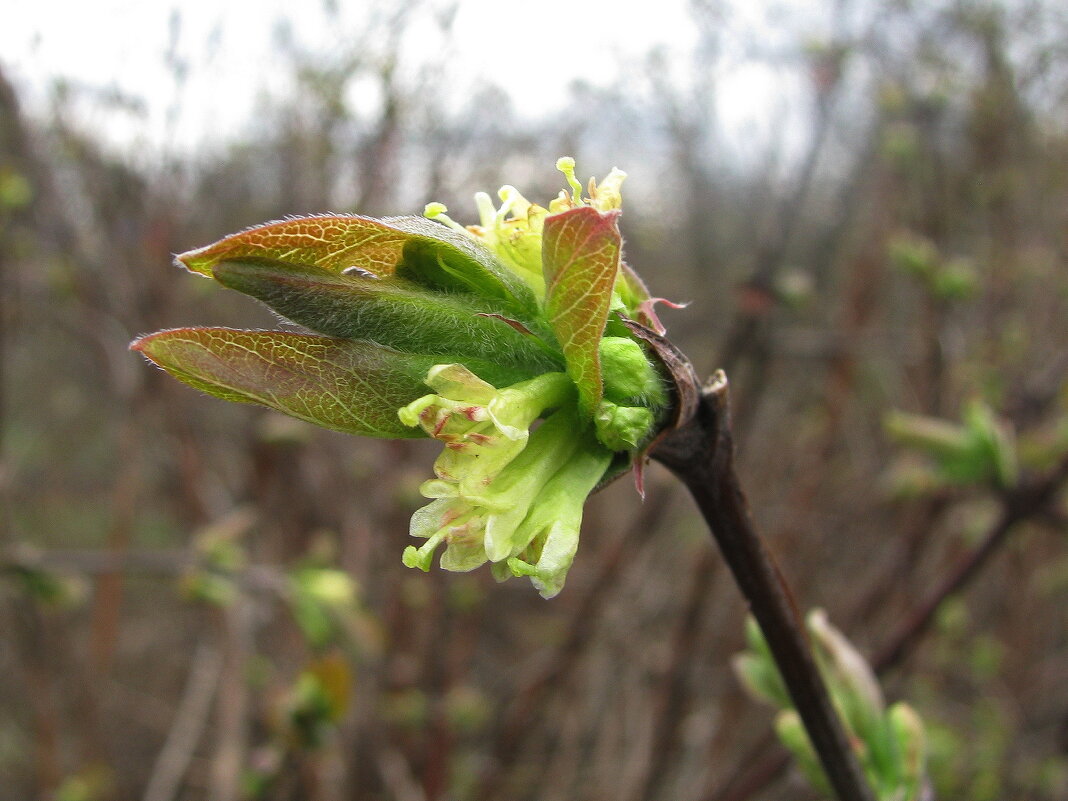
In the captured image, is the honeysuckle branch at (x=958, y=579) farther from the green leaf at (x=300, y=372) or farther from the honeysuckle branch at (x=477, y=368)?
the green leaf at (x=300, y=372)

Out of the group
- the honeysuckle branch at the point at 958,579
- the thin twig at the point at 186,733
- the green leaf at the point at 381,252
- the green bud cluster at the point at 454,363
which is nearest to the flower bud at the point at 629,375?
the green bud cluster at the point at 454,363

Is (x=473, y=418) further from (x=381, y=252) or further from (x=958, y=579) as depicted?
(x=958, y=579)

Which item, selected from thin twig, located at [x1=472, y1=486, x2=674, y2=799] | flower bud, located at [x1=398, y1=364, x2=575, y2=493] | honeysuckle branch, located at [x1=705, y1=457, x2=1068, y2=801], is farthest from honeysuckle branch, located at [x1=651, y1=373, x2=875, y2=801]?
thin twig, located at [x1=472, y1=486, x2=674, y2=799]

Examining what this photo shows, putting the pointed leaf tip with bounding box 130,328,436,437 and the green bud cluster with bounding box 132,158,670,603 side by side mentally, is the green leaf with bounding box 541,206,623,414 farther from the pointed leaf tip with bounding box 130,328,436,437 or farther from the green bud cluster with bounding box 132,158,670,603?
the pointed leaf tip with bounding box 130,328,436,437

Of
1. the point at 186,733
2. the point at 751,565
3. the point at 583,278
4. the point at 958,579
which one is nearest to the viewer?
the point at 583,278

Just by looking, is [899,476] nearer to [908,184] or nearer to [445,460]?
[908,184]

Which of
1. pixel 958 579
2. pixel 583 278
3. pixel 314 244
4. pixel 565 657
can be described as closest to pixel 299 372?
pixel 314 244

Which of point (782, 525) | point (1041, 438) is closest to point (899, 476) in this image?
point (1041, 438)
